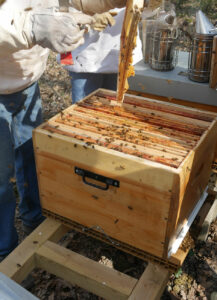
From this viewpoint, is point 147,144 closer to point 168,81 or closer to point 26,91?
point 168,81

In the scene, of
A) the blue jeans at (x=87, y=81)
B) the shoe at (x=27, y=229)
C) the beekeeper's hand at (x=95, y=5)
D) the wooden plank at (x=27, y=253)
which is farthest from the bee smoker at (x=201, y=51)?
the shoe at (x=27, y=229)

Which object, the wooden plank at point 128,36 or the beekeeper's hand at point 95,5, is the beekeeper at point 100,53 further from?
the wooden plank at point 128,36

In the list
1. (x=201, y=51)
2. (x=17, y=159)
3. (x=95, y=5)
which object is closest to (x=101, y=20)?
(x=95, y=5)

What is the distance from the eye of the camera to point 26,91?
2.02 metres

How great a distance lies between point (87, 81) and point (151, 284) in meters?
1.72

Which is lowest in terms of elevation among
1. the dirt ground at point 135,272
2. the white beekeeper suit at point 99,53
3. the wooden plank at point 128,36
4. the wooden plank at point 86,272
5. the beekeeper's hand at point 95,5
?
the dirt ground at point 135,272

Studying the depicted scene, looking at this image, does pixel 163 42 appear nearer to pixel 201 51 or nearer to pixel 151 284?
pixel 201 51

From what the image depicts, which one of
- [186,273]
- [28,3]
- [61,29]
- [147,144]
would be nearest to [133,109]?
[147,144]

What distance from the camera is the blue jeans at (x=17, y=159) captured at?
6.26 ft

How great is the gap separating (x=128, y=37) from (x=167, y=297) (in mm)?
1537

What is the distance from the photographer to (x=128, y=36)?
153cm

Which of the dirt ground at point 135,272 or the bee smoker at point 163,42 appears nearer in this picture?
the dirt ground at point 135,272

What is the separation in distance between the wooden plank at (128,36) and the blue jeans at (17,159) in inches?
27.3

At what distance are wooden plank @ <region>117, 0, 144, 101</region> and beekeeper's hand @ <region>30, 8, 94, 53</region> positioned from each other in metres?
0.23
